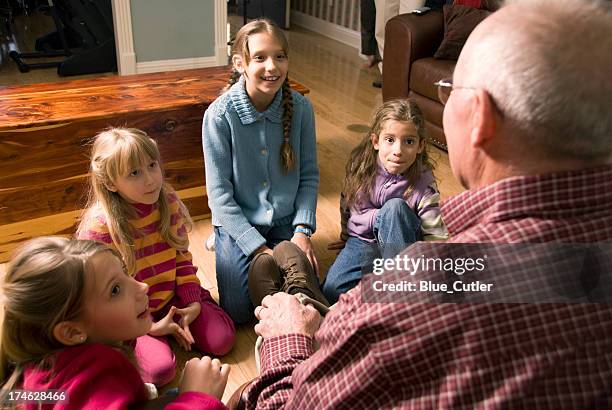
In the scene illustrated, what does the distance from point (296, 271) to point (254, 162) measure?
444 millimetres

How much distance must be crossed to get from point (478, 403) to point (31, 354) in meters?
0.80

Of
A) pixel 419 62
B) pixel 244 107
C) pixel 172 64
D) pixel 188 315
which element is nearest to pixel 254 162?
pixel 244 107

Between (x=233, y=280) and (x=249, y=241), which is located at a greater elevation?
(x=249, y=241)

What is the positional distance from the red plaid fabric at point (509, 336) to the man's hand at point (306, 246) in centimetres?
120

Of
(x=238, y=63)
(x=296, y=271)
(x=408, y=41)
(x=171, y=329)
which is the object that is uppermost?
(x=238, y=63)

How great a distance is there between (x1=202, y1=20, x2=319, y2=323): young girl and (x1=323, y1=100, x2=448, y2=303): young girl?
15 centimetres

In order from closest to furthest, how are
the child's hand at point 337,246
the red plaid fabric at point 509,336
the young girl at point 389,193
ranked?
the red plaid fabric at point 509,336, the young girl at point 389,193, the child's hand at point 337,246

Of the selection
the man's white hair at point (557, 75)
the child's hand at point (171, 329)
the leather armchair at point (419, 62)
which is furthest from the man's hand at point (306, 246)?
the leather armchair at point (419, 62)

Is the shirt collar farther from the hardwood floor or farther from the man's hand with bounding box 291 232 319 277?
the hardwood floor

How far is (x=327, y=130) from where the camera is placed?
3.61 m

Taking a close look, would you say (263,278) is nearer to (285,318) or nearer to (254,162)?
(254,162)

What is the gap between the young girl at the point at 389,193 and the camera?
75.4 inches

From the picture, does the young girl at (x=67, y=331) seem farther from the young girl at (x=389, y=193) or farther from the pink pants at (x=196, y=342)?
the young girl at (x=389, y=193)

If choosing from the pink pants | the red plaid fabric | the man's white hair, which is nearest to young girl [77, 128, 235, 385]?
the pink pants
